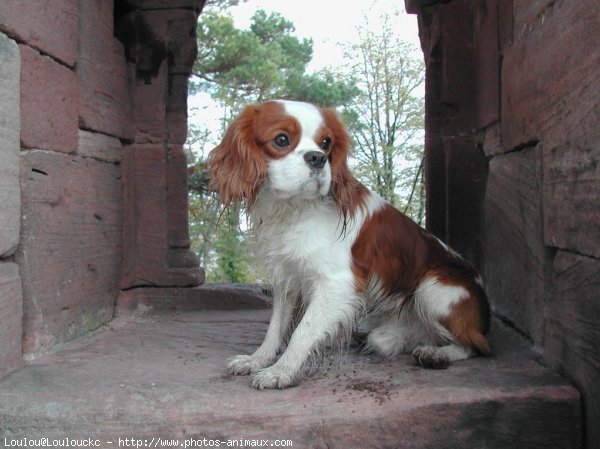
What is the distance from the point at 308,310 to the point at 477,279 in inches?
41.0

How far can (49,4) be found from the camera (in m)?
3.23

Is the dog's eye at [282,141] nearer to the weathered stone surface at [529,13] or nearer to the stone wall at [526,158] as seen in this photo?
the stone wall at [526,158]

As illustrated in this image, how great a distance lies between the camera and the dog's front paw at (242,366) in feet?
9.68

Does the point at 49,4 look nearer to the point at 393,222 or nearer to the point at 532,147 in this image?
the point at 393,222

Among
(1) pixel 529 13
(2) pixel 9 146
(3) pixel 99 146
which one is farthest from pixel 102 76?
(1) pixel 529 13

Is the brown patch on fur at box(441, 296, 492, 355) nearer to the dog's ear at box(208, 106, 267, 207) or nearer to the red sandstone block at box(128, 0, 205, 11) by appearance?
the dog's ear at box(208, 106, 267, 207)

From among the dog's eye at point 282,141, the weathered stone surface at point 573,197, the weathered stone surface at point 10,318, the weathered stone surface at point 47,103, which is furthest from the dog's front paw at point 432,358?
the weathered stone surface at point 47,103

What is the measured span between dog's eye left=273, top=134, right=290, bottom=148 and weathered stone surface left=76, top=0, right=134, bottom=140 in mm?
1527

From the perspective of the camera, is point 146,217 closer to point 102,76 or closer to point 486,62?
point 102,76

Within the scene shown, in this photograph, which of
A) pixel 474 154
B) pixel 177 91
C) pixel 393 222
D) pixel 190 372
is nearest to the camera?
pixel 190 372

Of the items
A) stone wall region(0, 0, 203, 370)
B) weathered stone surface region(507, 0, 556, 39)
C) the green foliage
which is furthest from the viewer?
the green foliage

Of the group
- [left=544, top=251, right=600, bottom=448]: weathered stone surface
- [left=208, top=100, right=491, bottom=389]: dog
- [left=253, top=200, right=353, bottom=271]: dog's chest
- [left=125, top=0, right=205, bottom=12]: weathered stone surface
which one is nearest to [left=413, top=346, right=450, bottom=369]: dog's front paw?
[left=208, top=100, right=491, bottom=389]: dog

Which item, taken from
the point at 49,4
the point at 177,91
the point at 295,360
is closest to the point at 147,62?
the point at 177,91

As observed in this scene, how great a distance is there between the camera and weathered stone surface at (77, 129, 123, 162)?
3748 mm
